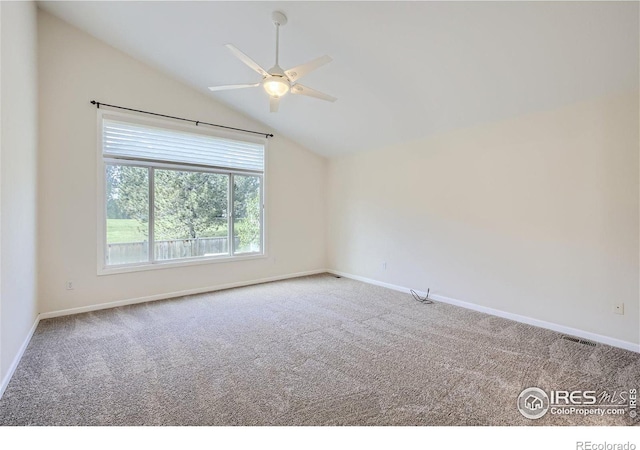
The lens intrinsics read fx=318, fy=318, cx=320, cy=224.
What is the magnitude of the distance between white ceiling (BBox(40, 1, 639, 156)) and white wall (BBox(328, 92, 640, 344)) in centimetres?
28

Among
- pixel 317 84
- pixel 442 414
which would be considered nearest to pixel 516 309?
pixel 442 414

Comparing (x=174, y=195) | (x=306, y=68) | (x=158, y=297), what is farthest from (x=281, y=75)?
(x=158, y=297)

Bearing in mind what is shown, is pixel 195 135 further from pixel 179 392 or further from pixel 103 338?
pixel 179 392

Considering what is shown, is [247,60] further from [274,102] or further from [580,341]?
[580,341]

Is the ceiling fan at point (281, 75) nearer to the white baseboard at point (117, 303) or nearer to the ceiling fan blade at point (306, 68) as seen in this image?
the ceiling fan blade at point (306, 68)

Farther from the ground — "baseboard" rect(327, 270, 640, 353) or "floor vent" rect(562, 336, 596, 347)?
"baseboard" rect(327, 270, 640, 353)

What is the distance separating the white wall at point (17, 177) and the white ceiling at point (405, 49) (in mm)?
957

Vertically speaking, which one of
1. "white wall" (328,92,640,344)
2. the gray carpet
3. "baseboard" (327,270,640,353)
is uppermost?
"white wall" (328,92,640,344)

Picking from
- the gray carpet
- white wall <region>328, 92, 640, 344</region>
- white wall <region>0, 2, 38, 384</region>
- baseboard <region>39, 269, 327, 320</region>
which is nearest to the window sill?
baseboard <region>39, 269, 327, 320</region>

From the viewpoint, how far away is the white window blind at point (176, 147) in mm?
4102

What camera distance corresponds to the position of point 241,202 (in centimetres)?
530

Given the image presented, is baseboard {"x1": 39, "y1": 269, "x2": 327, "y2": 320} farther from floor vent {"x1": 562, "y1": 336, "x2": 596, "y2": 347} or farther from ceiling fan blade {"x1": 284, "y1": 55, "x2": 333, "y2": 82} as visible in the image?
floor vent {"x1": 562, "y1": 336, "x2": 596, "y2": 347}

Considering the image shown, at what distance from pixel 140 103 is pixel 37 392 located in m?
3.47

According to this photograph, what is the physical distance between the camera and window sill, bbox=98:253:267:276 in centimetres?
411
